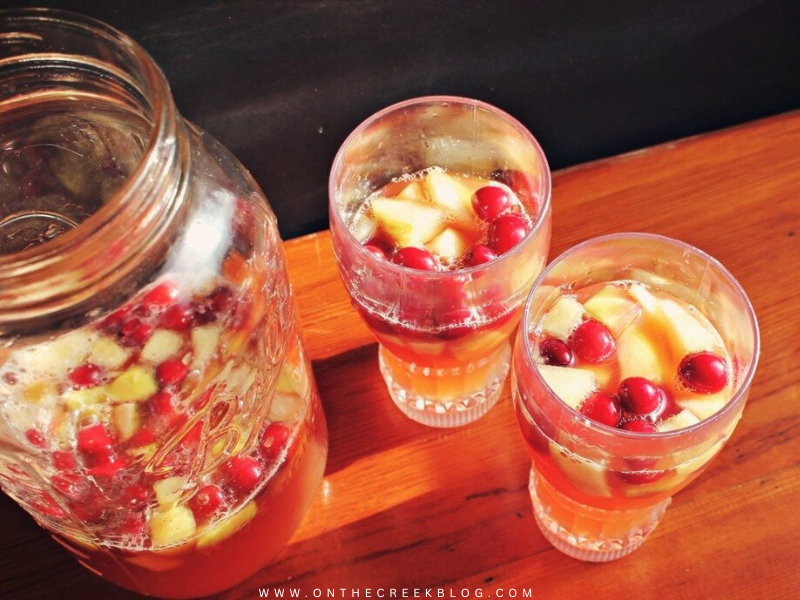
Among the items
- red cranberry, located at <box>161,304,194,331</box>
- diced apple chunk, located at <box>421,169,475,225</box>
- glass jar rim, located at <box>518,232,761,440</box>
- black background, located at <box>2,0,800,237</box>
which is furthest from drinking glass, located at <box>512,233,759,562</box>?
black background, located at <box>2,0,800,237</box>

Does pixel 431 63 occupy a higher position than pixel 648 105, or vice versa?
pixel 431 63

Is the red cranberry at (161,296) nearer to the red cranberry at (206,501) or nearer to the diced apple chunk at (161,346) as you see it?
the diced apple chunk at (161,346)

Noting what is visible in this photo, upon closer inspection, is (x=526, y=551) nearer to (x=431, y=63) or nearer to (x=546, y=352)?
(x=546, y=352)

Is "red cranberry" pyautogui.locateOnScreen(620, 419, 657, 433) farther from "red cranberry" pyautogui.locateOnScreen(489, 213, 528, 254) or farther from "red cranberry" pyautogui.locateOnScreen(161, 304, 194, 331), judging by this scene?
"red cranberry" pyautogui.locateOnScreen(161, 304, 194, 331)

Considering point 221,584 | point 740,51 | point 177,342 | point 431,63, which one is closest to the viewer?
point 177,342

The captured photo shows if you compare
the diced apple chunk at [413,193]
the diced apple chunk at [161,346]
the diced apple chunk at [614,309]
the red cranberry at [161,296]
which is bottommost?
the diced apple chunk at [614,309]

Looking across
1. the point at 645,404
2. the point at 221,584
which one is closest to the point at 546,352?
the point at 645,404

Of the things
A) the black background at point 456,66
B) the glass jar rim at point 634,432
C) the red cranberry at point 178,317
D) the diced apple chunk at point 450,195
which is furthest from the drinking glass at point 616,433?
the black background at point 456,66

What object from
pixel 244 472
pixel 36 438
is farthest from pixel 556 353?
pixel 36 438
